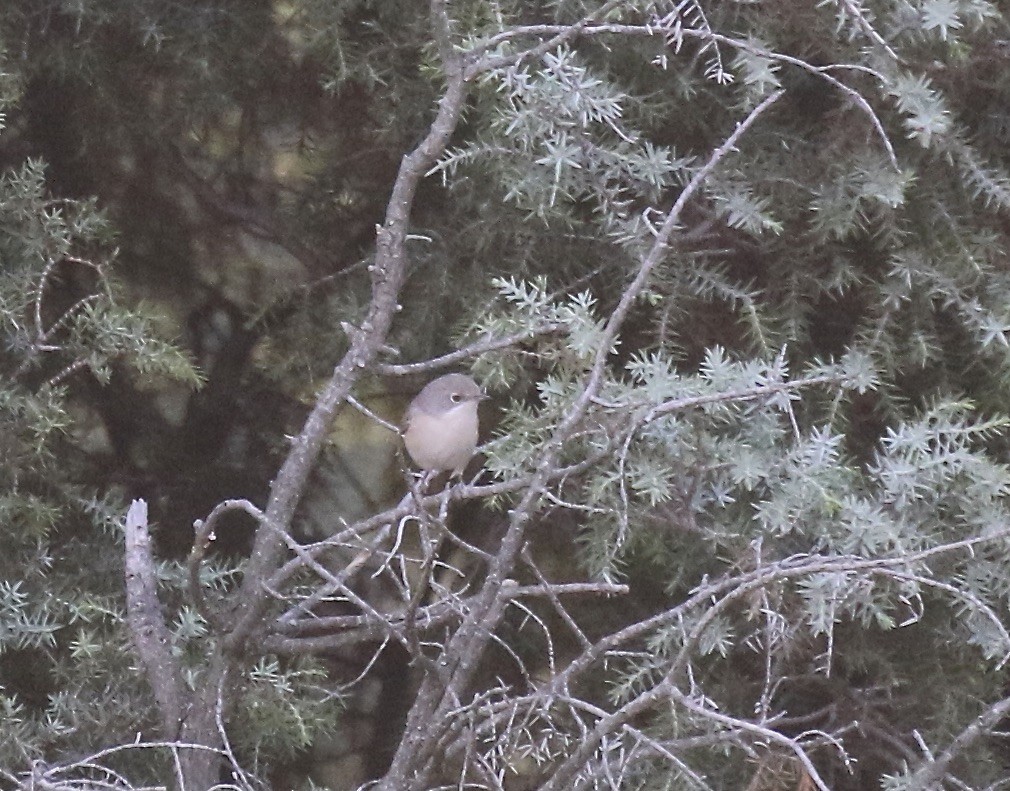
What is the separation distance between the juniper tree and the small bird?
87 mm

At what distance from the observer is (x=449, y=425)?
9.32 ft

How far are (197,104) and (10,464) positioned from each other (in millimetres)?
983

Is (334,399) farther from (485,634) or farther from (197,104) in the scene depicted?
(197,104)

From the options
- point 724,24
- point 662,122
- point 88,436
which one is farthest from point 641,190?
point 88,436

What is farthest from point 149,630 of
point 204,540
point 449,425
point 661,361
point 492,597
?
point 661,361

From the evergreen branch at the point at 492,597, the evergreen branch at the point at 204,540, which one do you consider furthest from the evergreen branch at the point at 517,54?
the evergreen branch at the point at 204,540

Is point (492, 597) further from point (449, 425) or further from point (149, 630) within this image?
point (449, 425)

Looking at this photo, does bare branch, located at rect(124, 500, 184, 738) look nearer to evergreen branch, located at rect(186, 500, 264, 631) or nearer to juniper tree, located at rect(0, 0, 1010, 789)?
juniper tree, located at rect(0, 0, 1010, 789)

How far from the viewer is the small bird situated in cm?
281

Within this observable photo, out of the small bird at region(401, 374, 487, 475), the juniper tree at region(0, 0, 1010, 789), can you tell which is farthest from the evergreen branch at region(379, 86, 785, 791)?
the small bird at region(401, 374, 487, 475)

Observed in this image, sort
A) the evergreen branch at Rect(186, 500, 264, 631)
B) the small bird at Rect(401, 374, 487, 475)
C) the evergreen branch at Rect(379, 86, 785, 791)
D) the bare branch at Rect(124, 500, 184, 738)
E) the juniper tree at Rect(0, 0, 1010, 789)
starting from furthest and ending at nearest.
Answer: the small bird at Rect(401, 374, 487, 475) → the juniper tree at Rect(0, 0, 1010, 789) → the bare branch at Rect(124, 500, 184, 738) → the evergreen branch at Rect(186, 500, 264, 631) → the evergreen branch at Rect(379, 86, 785, 791)

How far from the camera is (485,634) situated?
188cm

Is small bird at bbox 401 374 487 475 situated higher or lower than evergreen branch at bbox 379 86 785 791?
lower

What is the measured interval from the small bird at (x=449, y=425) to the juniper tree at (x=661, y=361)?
9 cm
